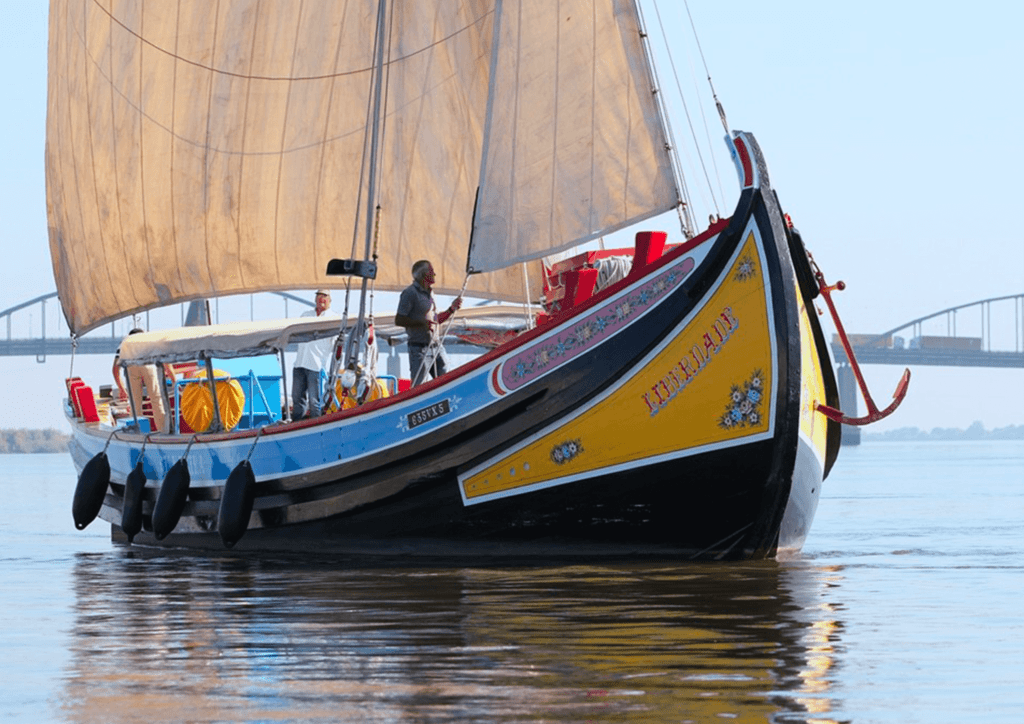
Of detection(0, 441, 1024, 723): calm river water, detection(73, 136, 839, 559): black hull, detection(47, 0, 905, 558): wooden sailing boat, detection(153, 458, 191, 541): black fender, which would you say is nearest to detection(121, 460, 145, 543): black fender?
detection(47, 0, 905, 558): wooden sailing boat

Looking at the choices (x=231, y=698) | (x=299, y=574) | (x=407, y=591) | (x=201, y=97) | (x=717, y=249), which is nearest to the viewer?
(x=231, y=698)

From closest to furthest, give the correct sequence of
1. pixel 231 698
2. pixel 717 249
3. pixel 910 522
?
pixel 231 698 < pixel 717 249 < pixel 910 522

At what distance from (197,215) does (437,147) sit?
361 cm

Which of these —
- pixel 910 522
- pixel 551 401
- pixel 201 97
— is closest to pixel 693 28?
pixel 551 401

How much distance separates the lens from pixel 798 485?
561 inches

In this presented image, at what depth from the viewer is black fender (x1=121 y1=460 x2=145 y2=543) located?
18500 millimetres

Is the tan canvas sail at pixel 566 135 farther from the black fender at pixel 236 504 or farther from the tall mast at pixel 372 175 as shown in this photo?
the black fender at pixel 236 504

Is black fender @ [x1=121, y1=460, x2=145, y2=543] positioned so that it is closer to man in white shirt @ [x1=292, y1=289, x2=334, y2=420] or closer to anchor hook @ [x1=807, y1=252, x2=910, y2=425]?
man in white shirt @ [x1=292, y1=289, x2=334, y2=420]

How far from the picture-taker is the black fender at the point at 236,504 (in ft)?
52.6

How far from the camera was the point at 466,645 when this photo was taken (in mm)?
9289

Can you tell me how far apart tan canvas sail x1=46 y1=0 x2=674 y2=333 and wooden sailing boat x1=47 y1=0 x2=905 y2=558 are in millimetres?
29

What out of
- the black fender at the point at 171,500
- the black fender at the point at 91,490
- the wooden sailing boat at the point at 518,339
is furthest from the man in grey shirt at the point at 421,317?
the black fender at the point at 91,490

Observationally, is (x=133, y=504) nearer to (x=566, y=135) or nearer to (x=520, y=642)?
(x=566, y=135)

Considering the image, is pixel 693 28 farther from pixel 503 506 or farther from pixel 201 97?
pixel 201 97
